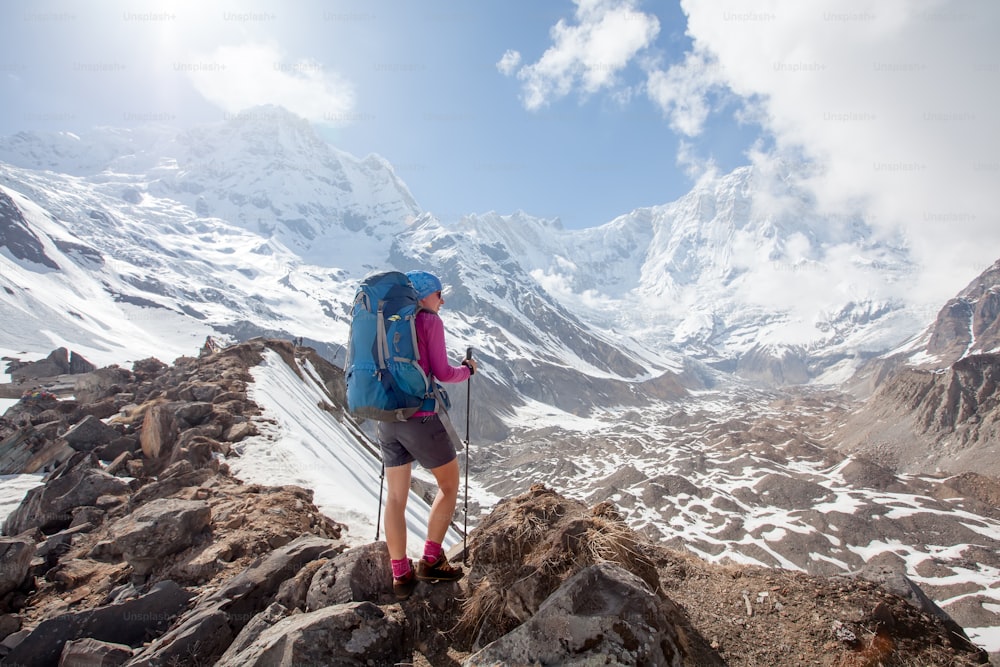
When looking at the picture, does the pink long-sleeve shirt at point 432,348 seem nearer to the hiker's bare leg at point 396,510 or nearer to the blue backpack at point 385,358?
the blue backpack at point 385,358

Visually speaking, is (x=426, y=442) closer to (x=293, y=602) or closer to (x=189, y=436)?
(x=293, y=602)

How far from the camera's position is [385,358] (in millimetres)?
4914

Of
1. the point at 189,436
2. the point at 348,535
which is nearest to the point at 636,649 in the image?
the point at 348,535

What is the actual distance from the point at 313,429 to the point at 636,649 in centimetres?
1651

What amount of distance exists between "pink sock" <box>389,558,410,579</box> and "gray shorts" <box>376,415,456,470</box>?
98cm

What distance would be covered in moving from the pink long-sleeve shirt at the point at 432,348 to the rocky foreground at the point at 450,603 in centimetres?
181

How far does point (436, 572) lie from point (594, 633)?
2.07 metres

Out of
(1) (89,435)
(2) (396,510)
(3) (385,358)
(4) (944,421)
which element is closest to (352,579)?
(2) (396,510)

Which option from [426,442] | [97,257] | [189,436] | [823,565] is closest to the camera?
[426,442]

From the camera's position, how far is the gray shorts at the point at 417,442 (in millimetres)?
5023

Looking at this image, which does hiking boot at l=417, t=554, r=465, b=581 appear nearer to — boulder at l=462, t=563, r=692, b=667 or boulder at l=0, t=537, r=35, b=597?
boulder at l=462, t=563, r=692, b=667

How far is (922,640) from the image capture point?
474cm

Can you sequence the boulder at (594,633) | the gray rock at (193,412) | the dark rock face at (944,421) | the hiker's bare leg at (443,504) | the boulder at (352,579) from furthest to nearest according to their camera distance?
the dark rock face at (944,421), the gray rock at (193,412), the hiker's bare leg at (443,504), the boulder at (352,579), the boulder at (594,633)

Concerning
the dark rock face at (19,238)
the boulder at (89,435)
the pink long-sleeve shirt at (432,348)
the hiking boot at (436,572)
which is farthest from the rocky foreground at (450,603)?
the dark rock face at (19,238)
